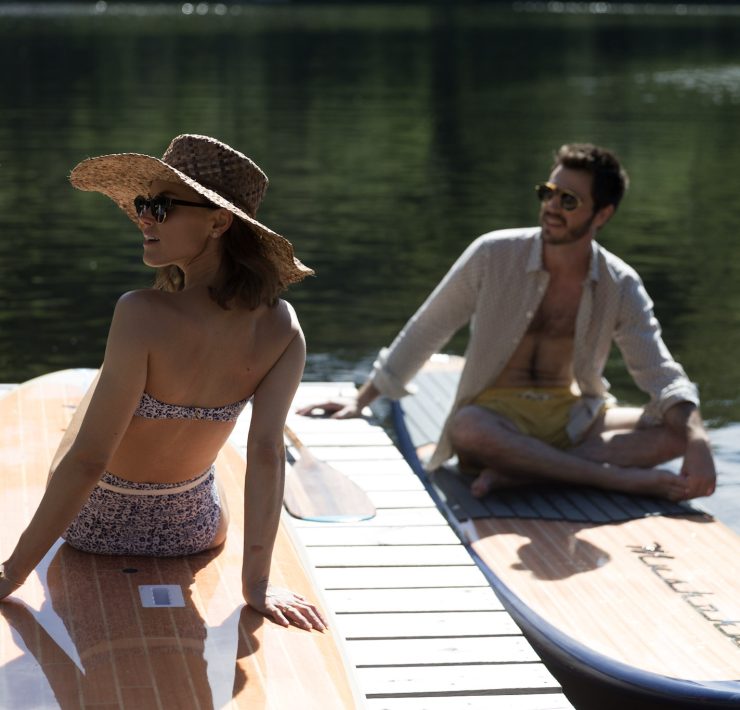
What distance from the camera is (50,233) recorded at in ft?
41.0

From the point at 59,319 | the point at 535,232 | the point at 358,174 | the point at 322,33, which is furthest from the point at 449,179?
the point at 322,33

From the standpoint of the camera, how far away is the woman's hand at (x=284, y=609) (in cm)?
314

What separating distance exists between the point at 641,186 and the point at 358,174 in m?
3.17

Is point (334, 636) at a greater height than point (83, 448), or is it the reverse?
point (83, 448)

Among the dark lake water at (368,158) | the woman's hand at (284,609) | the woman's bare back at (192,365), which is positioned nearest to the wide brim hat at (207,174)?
the woman's bare back at (192,365)

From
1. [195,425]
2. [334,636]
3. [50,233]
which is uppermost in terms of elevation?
[195,425]

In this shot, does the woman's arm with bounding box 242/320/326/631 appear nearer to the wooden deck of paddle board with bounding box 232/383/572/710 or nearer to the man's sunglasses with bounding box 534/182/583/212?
the wooden deck of paddle board with bounding box 232/383/572/710

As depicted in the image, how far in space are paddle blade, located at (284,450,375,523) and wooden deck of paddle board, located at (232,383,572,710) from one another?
45 mm

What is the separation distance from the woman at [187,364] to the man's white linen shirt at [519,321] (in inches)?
81.9

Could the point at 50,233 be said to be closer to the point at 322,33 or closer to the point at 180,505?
the point at 180,505

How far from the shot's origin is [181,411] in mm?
3070

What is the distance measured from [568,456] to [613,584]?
846mm

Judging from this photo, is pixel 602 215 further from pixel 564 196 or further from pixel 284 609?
pixel 284 609

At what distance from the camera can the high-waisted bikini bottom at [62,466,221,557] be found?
128 inches
